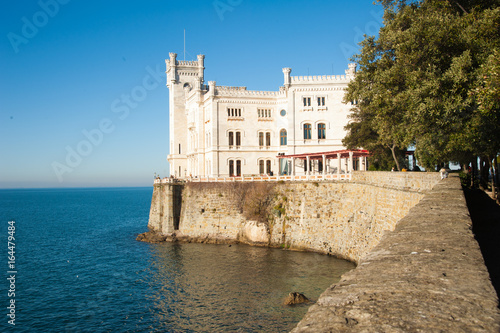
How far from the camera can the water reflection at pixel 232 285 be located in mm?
22500

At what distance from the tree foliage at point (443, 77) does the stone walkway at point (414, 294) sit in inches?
520

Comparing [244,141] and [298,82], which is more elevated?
[298,82]

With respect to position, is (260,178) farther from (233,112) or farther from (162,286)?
(162,286)

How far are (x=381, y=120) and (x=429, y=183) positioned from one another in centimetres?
608

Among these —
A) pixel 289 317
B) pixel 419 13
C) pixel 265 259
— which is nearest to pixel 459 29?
pixel 419 13

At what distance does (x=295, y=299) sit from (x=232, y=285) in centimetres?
602

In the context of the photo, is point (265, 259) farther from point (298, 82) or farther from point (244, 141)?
point (298, 82)

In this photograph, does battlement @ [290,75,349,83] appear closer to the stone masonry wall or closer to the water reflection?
the stone masonry wall

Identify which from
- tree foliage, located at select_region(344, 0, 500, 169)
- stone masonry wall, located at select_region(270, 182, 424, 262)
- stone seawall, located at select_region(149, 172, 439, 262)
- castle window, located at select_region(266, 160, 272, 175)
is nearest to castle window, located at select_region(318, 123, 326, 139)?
castle window, located at select_region(266, 160, 272, 175)

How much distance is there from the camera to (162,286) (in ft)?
97.8

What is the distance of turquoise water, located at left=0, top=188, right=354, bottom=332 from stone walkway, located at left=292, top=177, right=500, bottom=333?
15.5m

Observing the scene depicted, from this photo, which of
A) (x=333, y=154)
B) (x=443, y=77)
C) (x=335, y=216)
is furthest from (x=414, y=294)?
(x=333, y=154)

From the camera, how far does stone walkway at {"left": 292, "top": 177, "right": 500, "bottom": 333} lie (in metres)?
4.27

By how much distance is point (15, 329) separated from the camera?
75.5 feet
